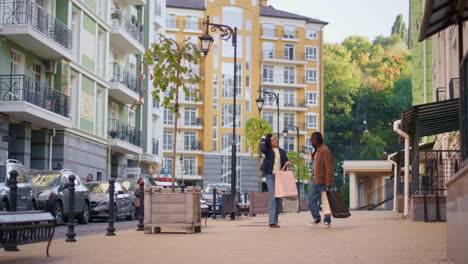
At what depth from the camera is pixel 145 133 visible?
167ft

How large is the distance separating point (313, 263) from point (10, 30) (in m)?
23.3

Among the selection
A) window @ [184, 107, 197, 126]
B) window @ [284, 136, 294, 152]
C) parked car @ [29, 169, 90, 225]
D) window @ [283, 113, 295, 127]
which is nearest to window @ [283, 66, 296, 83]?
window @ [283, 113, 295, 127]

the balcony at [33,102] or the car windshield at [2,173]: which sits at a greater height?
the balcony at [33,102]

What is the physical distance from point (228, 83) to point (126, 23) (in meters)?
41.3

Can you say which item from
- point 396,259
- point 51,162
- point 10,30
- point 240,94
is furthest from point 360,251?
point 240,94

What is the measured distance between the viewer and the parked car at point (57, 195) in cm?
2173

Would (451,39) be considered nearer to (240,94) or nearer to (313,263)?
(313,263)

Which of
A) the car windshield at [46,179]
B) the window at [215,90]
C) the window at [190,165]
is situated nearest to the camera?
the car windshield at [46,179]

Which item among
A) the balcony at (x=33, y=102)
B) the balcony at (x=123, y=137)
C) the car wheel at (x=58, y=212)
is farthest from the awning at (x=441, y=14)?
the balcony at (x=123, y=137)

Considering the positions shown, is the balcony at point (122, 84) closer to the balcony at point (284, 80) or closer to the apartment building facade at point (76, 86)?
the apartment building facade at point (76, 86)

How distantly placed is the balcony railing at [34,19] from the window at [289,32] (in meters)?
56.8

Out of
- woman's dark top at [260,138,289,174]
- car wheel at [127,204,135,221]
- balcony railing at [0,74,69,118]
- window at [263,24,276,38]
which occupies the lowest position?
car wheel at [127,204,135,221]

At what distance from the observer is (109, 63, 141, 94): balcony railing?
42.5m

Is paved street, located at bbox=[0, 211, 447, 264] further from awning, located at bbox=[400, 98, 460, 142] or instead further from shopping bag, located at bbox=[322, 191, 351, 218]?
awning, located at bbox=[400, 98, 460, 142]
